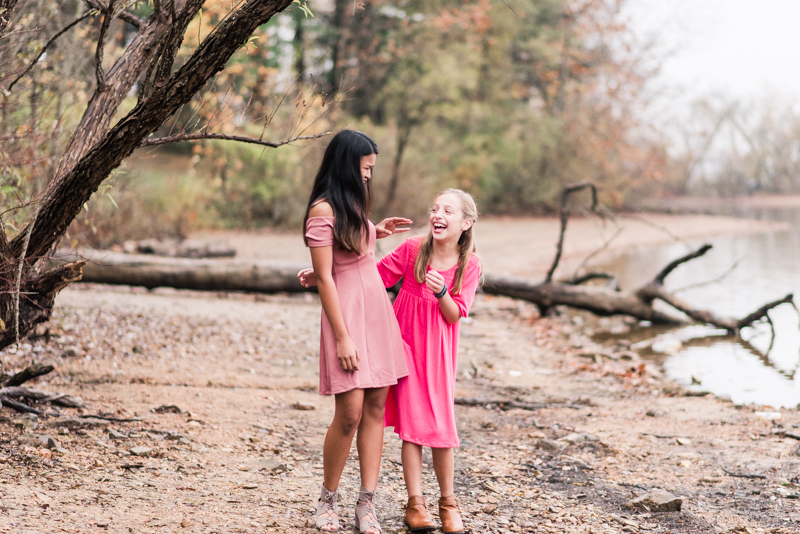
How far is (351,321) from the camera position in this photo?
3279 millimetres

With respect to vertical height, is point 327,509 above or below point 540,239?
below

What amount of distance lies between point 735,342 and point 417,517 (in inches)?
289

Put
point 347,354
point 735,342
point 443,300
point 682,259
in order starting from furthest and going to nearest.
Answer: point 735,342 < point 682,259 < point 443,300 < point 347,354

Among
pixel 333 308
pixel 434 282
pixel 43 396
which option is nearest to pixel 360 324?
pixel 333 308

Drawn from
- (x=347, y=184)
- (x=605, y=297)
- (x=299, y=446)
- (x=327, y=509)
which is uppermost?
(x=347, y=184)

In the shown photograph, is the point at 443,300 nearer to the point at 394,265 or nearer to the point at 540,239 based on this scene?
the point at 394,265

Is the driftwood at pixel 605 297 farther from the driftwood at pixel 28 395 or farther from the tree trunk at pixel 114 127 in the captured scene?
the tree trunk at pixel 114 127

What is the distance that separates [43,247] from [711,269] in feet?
49.4

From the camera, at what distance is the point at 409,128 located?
73.7 ft

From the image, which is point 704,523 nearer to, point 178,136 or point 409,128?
point 178,136

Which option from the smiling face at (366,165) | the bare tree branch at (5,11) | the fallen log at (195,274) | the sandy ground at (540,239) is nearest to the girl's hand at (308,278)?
the smiling face at (366,165)

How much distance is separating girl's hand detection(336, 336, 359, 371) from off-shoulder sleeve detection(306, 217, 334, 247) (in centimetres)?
43

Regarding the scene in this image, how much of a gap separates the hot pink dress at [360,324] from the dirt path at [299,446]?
2.44ft

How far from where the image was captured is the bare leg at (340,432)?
129 inches
